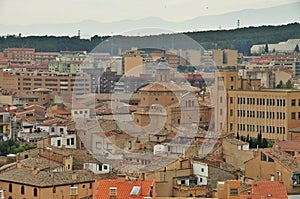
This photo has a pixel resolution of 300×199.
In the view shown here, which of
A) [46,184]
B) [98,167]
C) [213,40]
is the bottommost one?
[98,167]

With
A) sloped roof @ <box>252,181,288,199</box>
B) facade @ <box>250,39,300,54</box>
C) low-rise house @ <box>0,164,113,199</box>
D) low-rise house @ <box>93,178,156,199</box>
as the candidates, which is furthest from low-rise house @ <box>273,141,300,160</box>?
facade @ <box>250,39,300,54</box>

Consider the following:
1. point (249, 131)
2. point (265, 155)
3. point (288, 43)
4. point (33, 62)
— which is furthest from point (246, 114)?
point (288, 43)

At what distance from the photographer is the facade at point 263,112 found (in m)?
14.8

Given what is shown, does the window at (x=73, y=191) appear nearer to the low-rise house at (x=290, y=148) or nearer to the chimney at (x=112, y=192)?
the chimney at (x=112, y=192)

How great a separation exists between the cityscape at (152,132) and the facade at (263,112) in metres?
0.02

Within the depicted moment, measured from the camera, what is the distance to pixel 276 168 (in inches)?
363

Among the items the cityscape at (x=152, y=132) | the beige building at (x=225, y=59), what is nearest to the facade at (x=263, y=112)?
the cityscape at (x=152, y=132)

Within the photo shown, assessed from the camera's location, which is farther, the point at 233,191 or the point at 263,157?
the point at 263,157

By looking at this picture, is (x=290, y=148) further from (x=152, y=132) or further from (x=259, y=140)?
(x=259, y=140)

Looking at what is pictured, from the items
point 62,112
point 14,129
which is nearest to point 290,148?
point 14,129

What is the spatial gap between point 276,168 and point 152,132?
367 cm

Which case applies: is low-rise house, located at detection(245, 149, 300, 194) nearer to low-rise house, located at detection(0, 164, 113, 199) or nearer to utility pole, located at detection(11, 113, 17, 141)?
low-rise house, located at detection(0, 164, 113, 199)

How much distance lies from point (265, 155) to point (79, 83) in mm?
17101

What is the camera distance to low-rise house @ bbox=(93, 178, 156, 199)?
6773 millimetres
